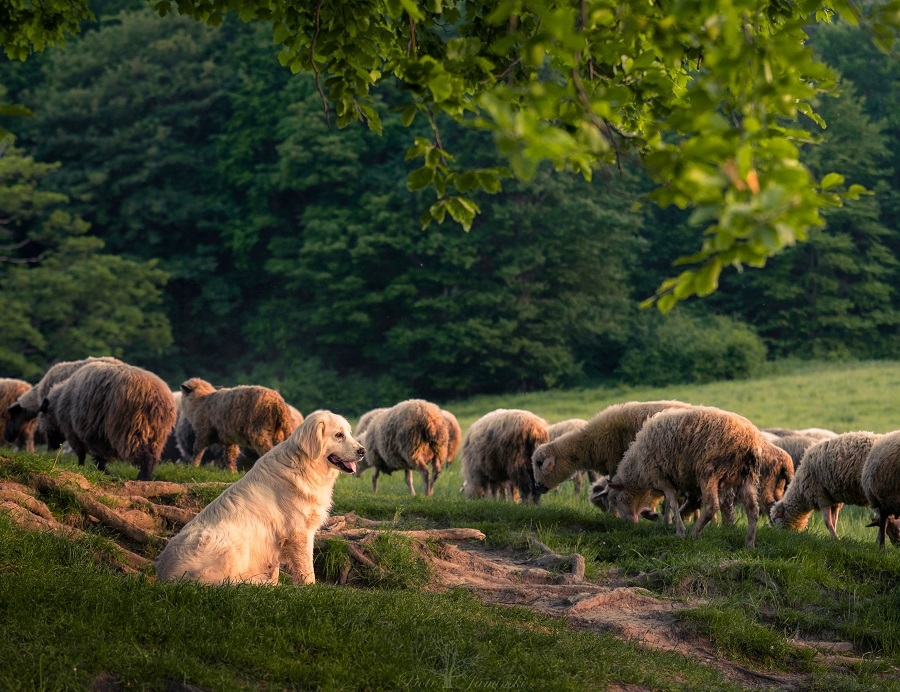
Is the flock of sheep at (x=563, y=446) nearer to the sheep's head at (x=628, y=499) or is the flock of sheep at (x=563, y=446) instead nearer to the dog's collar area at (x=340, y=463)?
the sheep's head at (x=628, y=499)

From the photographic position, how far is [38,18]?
26.8 ft

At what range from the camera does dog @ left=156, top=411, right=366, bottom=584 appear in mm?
6605

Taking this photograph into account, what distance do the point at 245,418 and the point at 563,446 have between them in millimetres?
4313

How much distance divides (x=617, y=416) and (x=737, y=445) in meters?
2.44

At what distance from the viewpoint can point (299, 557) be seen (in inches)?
281

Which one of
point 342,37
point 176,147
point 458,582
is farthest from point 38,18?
point 176,147

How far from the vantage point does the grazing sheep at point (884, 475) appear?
9922mm

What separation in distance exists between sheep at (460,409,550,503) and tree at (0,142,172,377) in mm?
23070

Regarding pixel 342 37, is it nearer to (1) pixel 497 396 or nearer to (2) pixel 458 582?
(2) pixel 458 582

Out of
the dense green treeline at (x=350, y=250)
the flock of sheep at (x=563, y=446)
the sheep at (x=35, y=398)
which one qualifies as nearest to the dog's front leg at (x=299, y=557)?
the flock of sheep at (x=563, y=446)

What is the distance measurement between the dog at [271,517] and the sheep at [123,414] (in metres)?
4.39

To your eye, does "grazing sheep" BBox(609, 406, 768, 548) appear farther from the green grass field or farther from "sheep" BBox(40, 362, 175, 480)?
"sheep" BBox(40, 362, 175, 480)

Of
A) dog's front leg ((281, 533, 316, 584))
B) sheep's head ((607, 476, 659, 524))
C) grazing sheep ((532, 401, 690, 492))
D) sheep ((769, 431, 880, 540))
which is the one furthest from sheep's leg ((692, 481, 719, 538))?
dog's front leg ((281, 533, 316, 584))

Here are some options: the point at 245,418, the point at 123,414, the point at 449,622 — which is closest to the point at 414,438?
the point at 245,418
